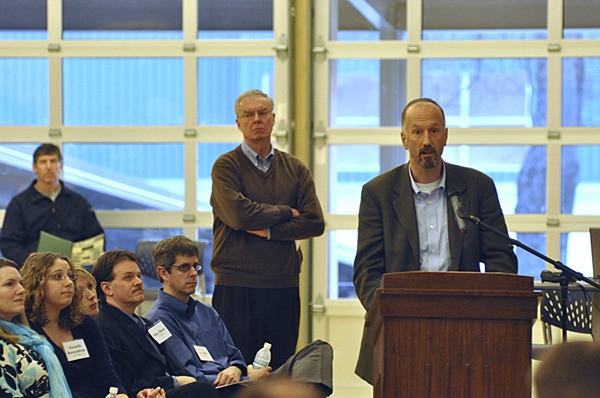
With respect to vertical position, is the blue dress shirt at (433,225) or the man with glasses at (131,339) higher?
the blue dress shirt at (433,225)

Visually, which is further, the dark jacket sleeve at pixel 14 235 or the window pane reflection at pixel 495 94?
the window pane reflection at pixel 495 94

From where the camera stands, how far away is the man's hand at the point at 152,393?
5.06 metres

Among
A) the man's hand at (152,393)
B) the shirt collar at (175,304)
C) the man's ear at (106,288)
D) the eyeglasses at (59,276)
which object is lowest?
the man's hand at (152,393)

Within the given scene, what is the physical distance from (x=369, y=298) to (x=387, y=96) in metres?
3.83

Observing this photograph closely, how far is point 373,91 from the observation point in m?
8.48

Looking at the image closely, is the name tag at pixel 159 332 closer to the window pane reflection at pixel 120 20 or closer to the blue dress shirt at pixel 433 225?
the blue dress shirt at pixel 433 225

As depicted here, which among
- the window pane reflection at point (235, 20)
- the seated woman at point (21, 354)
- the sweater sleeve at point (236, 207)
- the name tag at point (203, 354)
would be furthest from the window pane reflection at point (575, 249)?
the seated woman at point (21, 354)

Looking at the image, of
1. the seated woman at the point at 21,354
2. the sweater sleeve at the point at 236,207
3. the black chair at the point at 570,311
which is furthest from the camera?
the black chair at the point at 570,311

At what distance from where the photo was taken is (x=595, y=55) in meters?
8.32

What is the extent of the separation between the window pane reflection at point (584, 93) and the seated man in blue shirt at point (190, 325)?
371 cm

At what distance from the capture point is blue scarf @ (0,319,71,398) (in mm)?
4711

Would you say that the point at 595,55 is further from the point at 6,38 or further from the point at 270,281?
the point at 6,38

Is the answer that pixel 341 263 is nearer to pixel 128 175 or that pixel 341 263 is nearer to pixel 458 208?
pixel 128 175

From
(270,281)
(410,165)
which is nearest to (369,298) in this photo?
(410,165)
